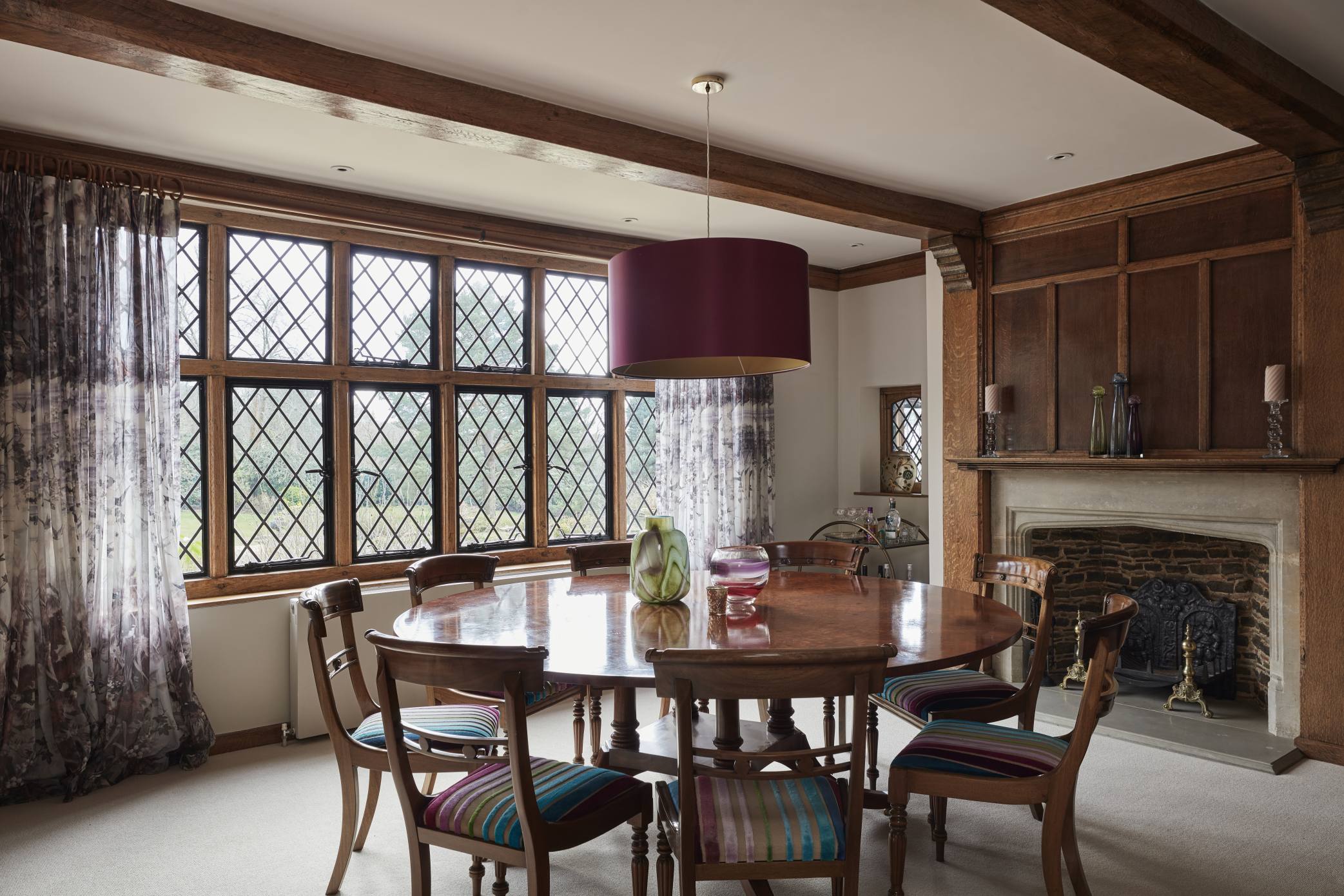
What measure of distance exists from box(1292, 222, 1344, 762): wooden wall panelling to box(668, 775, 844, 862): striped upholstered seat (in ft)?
8.60

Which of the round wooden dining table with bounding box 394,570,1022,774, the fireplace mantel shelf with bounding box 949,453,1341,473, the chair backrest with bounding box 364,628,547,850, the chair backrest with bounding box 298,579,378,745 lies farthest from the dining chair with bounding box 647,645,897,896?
the fireplace mantel shelf with bounding box 949,453,1341,473

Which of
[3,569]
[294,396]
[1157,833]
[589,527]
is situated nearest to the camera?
[1157,833]

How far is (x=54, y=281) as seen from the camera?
11.0 ft

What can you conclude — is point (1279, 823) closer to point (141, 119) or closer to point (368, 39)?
point (368, 39)

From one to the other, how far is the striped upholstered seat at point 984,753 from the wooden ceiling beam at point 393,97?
2.21 metres

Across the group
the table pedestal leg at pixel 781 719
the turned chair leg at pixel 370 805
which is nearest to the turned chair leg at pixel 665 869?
the table pedestal leg at pixel 781 719

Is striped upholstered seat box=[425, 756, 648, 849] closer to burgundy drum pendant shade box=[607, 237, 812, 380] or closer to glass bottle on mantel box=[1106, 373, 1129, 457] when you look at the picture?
burgundy drum pendant shade box=[607, 237, 812, 380]

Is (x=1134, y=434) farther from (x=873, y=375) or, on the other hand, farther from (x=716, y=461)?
(x=716, y=461)

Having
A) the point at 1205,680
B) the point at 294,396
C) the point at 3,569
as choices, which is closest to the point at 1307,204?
the point at 1205,680

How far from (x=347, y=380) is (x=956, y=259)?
3097 mm

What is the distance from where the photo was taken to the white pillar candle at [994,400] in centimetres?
450

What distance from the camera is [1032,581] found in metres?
3.10

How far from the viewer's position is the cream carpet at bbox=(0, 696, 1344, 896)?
2.60m

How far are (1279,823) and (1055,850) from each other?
4.50ft
